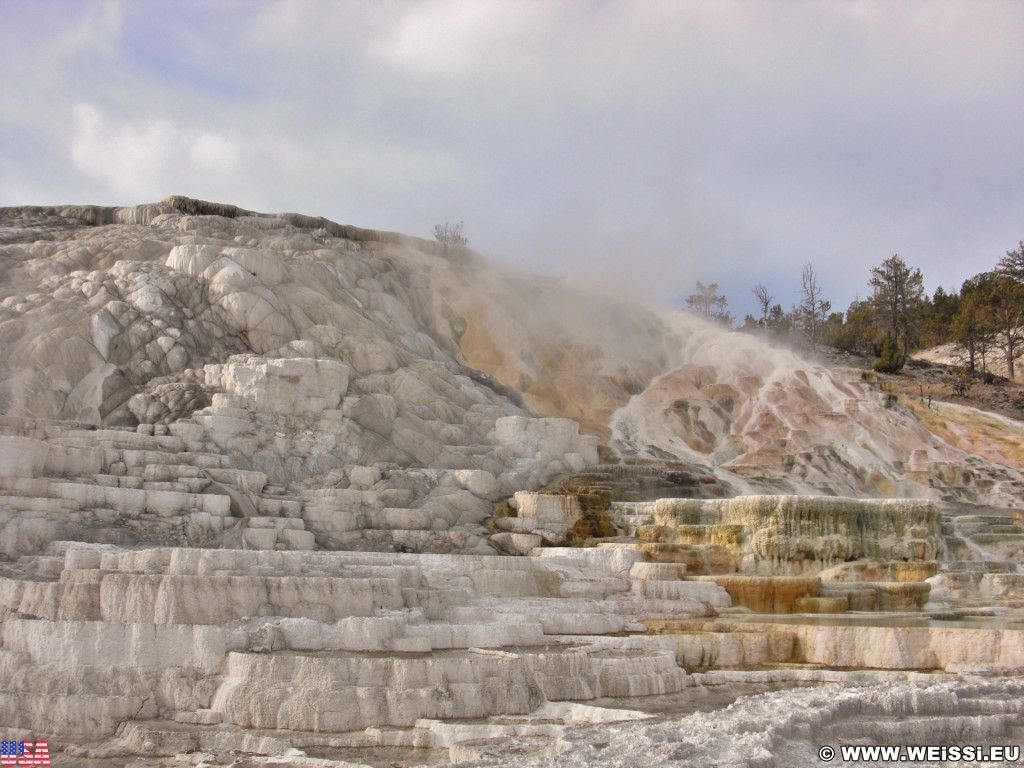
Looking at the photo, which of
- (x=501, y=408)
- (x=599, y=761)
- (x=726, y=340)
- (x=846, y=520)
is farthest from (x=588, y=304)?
(x=599, y=761)

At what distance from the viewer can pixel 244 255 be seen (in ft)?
93.4

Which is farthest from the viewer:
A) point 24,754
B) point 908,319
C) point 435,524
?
point 908,319

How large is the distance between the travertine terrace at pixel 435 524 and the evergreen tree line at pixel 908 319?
8.39 meters

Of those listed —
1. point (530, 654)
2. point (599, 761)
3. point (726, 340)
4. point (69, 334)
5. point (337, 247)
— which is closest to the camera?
point (599, 761)

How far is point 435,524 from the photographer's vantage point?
21.7m

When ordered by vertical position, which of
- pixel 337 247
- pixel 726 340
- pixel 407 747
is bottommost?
pixel 407 747

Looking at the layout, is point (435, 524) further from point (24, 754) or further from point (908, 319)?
point (908, 319)

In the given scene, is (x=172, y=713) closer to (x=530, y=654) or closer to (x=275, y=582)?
(x=275, y=582)

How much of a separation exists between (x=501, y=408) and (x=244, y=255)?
794cm

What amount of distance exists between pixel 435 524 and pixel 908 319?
116 ft

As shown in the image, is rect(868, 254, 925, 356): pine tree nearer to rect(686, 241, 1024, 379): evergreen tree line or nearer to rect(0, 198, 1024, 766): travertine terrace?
rect(686, 241, 1024, 379): evergreen tree line

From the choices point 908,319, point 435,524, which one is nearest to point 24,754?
point 435,524

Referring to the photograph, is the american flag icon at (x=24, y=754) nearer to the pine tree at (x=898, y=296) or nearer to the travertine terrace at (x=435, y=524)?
the travertine terrace at (x=435, y=524)

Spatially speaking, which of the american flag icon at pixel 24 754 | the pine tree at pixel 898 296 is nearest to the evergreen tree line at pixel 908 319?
the pine tree at pixel 898 296
